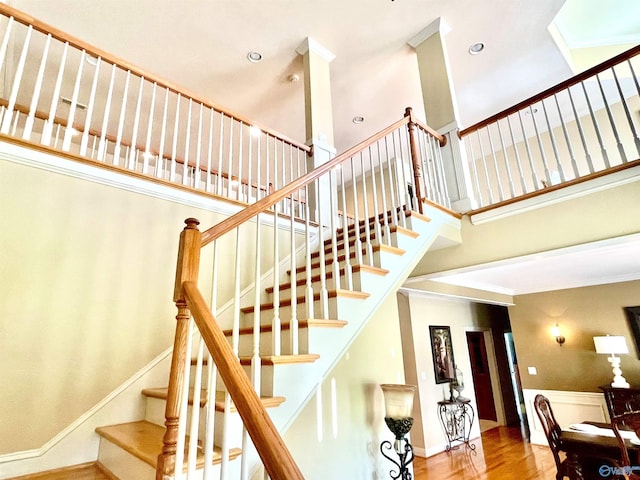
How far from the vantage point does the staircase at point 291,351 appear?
1.54 meters

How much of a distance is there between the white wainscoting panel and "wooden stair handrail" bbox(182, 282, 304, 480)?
20.9 feet

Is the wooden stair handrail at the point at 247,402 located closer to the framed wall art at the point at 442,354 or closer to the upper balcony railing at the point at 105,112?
the upper balcony railing at the point at 105,112

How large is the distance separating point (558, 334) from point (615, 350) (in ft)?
3.27

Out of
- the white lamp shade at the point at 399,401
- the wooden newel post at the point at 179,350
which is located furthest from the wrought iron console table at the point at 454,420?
the wooden newel post at the point at 179,350

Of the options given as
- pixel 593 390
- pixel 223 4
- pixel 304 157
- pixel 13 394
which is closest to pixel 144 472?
pixel 13 394

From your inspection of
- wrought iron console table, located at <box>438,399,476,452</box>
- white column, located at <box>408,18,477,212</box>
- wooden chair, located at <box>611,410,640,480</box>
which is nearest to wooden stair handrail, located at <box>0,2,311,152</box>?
white column, located at <box>408,18,477,212</box>

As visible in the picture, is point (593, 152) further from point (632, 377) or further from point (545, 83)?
point (632, 377)

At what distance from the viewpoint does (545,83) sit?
17.6ft

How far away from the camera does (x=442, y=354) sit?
611 centimetres

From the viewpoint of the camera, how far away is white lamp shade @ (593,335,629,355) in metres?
4.77

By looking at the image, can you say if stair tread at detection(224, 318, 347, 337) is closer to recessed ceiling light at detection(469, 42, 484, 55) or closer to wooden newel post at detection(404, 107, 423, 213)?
wooden newel post at detection(404, 107, 423, 213)

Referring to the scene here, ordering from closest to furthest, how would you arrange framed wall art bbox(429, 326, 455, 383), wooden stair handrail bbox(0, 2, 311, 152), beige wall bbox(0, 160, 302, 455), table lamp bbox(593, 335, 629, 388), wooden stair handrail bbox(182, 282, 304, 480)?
wooden stair handrail bbox(182, 282, 304, 480) → beige wall bbox(0, 160, 302, 455) → wooden stair handrail bbox(0, 2, 311, 152) → table lamp bbox(593, 335, 629, 388) → framed wall art bbox(429, 326, 455, 383)

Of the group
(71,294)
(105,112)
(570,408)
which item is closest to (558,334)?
(570,408)

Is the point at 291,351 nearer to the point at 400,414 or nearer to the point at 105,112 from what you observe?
the point at 400,414
